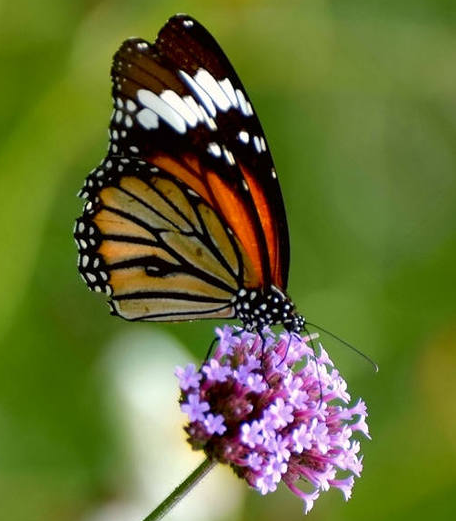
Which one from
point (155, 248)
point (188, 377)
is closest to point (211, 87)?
point (155, 248)

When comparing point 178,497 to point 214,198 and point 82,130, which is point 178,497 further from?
point 82,130

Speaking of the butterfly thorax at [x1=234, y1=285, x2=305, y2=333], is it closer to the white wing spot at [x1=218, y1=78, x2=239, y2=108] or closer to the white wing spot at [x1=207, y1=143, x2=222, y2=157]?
the white wing spot at [x1=207, y1=143, x2=222, y2=157]

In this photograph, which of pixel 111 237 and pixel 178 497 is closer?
pixel 178 497

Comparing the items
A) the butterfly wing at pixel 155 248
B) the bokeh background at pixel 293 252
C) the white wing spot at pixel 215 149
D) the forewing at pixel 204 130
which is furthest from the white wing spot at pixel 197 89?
the bokeh background at pixel 293 252

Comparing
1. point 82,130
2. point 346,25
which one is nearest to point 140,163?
point 82,130

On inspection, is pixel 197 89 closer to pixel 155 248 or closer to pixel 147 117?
pixel 147 117

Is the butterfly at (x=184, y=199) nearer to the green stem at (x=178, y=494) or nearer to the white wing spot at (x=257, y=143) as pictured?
the white wing spot at (x=257, y=143)
